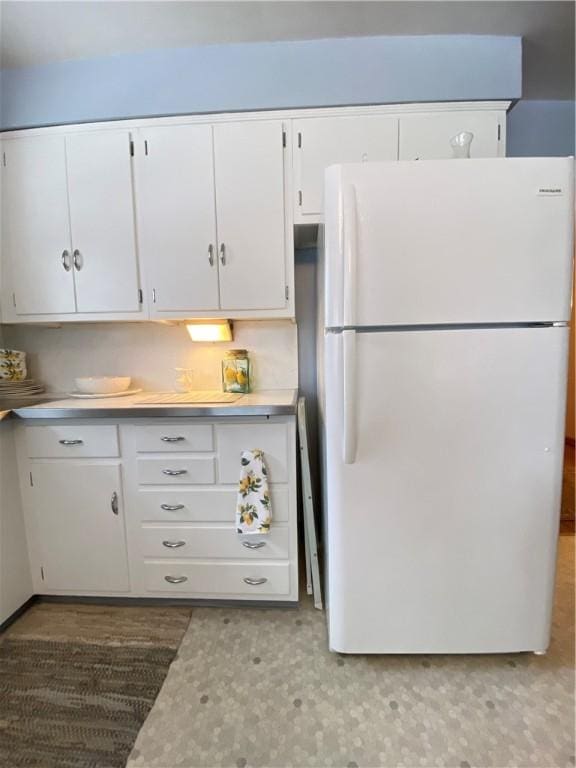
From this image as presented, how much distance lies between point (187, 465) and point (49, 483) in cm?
65

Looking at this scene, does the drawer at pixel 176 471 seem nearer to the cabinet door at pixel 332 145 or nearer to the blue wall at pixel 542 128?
the cabinet door at pixel 332 145

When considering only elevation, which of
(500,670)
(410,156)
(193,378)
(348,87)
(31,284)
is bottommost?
(500,670)

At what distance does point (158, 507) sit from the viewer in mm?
1539

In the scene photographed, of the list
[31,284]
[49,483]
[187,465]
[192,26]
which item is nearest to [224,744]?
[187,465]

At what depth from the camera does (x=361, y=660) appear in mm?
1306

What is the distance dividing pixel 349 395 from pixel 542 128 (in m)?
2.07

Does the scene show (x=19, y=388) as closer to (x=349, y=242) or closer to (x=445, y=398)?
(x=349, y=242)

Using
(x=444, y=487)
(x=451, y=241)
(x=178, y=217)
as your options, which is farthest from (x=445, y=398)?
(x=178, y=217)

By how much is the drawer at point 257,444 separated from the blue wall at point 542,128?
201 cm

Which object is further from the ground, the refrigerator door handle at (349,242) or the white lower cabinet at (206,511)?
Result: the refrigerator door handle at (349,242)

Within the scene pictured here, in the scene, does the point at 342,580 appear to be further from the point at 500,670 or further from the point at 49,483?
the point at 49,483

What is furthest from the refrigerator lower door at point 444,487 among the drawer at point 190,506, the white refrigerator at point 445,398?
the drawer at point 190,506

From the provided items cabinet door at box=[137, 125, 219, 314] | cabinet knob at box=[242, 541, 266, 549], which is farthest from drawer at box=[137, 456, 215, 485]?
cabinet door at box=[137, 125, 219, 314]

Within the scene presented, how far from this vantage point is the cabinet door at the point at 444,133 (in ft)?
5.02
